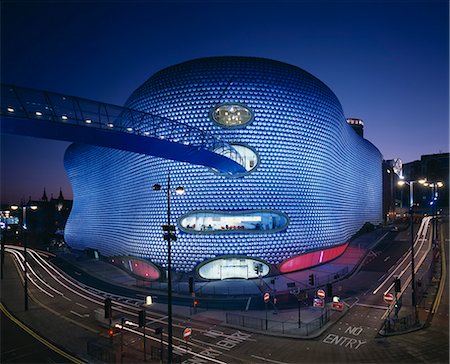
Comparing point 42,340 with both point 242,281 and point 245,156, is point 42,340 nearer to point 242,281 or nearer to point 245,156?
point 242,281

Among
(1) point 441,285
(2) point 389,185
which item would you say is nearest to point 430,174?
(2) point 389,185

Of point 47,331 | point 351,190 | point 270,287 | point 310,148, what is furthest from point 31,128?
point 351,190

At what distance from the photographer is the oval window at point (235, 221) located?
126 ft

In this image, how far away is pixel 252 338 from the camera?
63.9 feet

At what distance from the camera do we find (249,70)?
4041 centimetres

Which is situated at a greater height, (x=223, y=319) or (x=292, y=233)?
(x=292, y=233)

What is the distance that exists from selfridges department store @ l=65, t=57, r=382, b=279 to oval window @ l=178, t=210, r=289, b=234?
125 mm

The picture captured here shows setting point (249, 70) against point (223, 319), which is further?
point (249, 70)

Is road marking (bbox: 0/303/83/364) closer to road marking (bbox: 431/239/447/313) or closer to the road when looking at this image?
the road

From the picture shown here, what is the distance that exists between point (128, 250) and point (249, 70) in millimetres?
28790

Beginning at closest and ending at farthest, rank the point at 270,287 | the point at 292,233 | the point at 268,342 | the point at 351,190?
the point at 268,342 → the point at 270,287 → the point at 292,233 → the point at 351,190

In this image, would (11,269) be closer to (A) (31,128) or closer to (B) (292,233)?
(A) (31,128)

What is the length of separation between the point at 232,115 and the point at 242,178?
825cm

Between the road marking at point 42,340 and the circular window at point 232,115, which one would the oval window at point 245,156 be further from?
the road marking at point 42,340
